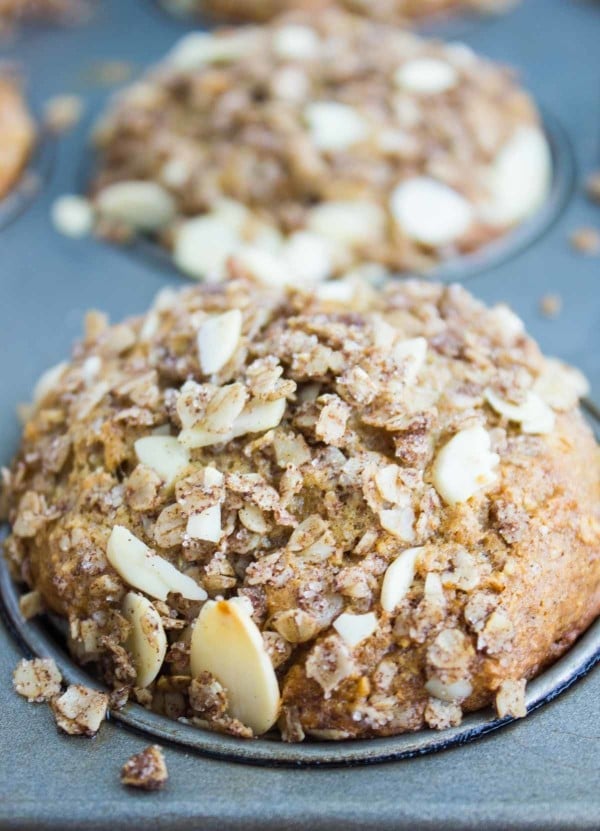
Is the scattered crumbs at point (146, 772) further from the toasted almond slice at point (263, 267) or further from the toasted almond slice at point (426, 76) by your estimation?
the toasted almond slice at point (426, 76)

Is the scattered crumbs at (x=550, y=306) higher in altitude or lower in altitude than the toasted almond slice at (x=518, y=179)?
lower

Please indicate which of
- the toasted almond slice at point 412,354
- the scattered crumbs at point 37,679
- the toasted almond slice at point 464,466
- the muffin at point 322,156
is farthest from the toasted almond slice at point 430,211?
the scattered crumbs at point 37,679

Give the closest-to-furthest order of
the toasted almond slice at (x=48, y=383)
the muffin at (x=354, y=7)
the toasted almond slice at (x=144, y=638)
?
1. the toasted almond slice at (x=144, y=638)
2. the toasted almond slice at (x=48, y=383)
3. the muffin at (x=354, y=7)

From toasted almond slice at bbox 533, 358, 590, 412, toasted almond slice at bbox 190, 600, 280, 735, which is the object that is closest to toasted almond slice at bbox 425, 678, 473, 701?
toasted almond slice at bbox 190, 600, 280, 735

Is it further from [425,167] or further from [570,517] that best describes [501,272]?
[570,517]

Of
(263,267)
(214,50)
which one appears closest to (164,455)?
(263,267)

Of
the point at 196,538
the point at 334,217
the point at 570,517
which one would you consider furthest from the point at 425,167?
the point at 196,538
